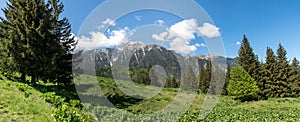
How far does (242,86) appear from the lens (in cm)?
3947

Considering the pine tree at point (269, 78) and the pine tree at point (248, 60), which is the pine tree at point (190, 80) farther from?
the pine tree at point (269, 78)

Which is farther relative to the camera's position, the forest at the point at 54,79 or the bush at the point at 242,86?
the bush at the point at 242,86

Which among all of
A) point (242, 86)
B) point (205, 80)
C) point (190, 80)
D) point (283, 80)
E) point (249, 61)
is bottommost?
point (242, 86)

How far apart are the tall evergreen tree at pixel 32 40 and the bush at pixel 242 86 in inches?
1149

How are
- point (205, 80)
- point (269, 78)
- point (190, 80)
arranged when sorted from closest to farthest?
1. point (269, 78)
2. point (205, 80)
3. point (190, 80)

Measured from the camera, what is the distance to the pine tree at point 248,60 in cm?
4762

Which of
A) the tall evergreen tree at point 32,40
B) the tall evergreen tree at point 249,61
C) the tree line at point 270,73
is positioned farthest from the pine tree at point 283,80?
the tall evergreen tree at point 32,40

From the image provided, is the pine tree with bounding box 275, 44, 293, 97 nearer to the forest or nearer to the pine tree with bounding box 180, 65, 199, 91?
the pine tree with bounding box 180, 65, 199, 91

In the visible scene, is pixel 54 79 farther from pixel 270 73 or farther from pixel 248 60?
pixel 270 73

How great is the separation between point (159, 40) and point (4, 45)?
13215 mm

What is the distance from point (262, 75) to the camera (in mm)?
47531

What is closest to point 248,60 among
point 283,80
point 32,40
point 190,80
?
point 283,80

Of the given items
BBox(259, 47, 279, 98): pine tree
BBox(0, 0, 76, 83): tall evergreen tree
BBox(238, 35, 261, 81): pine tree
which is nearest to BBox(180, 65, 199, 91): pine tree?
BBox(238, 35, 261, 81): pine tree

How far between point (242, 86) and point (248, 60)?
10969 millimetres
